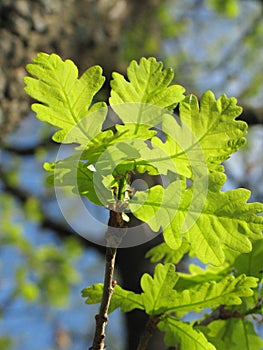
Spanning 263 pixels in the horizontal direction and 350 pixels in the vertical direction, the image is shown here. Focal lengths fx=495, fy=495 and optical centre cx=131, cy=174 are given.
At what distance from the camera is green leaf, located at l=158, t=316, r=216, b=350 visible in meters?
0.63

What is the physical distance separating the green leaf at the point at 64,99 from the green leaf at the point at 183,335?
29cm

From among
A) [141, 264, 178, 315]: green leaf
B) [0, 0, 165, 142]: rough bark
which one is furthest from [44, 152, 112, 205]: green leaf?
[0, 0, 165, 142]: rough bark

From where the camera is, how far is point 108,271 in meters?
0.55

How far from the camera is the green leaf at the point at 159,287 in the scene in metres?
0.64

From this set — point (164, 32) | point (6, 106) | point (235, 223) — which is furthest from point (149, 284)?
point (164, 32)

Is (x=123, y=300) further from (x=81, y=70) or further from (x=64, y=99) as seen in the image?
(x=81, y=70)

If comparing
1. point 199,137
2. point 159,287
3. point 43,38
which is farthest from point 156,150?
point 43,38

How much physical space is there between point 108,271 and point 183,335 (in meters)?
0.18

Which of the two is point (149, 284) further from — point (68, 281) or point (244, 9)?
point (244, 9)

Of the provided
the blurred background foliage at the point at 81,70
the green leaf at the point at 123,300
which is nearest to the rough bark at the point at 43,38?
the blurred background foliage at the point at 81,70

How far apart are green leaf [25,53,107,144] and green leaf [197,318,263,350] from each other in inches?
13.7

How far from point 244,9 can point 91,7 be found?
9.89ft

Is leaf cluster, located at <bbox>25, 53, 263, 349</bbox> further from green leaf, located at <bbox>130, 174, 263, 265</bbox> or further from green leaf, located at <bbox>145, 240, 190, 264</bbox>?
green leaf, located at <bbox>145, 240, 190, 264</bbox>

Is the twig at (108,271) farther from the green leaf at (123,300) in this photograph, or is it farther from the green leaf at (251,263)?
the green leaf at (251,263)
